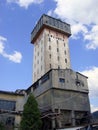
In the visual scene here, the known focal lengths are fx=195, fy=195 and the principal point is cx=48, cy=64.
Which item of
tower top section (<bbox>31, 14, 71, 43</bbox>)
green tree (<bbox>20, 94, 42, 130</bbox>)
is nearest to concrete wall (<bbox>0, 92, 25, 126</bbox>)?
green tree (<bbox>20, 94, 42, 130</bbox>)

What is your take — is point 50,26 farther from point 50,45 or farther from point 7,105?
point 7,105

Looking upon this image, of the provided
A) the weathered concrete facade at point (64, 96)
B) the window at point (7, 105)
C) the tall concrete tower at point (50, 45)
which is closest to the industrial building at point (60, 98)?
the weathered concrete facade at point (64, 96)

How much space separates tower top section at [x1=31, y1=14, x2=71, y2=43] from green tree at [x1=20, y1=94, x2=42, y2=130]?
125 feet

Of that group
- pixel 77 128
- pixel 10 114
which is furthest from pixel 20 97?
pixel 77 128

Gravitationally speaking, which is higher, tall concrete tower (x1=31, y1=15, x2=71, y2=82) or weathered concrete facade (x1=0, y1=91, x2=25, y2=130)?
tall concrete tower (x1=31, y1=15, x2=71, y2=82)

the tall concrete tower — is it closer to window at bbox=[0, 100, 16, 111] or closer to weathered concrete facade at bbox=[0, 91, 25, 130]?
weathered concrete facade at bbox=[0, 91, 25, 130]

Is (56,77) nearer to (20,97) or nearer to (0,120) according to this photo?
(20,97)

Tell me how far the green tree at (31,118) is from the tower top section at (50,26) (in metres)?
38.2

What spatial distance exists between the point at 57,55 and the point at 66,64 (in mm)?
4161

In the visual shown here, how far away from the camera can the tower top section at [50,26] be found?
212 ft

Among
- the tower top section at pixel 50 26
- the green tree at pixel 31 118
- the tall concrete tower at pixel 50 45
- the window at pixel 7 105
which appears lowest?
the green tree at pixel 31 118

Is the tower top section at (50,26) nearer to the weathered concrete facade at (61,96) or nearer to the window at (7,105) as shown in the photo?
the weathered concrete facade at (61,96)

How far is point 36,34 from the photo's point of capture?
223ft

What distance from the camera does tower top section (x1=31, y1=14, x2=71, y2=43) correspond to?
6457 cm
